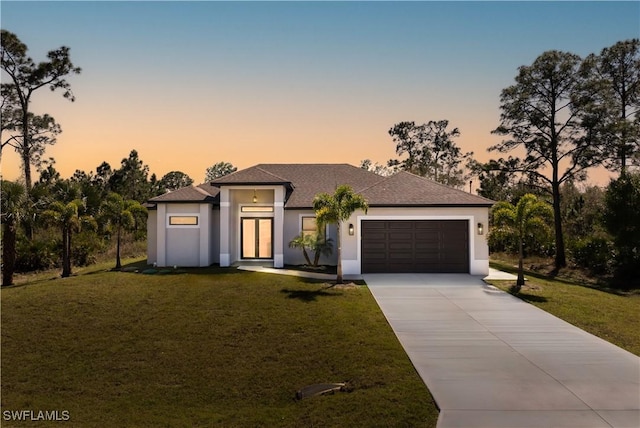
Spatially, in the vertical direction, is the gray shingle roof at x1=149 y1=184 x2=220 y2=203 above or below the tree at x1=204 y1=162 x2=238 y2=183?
below

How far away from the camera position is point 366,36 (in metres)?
16.4

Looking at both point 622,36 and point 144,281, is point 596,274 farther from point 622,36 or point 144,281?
point 144,281

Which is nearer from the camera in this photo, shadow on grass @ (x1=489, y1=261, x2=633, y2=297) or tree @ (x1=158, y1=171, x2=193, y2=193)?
shadow on grass @ (x1=489, y1=261, x2=633, y2=297)

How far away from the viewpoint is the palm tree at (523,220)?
1500 cm

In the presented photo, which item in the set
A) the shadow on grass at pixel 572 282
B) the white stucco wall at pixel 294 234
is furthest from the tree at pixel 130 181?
the shadow on grass at pixel 572 282

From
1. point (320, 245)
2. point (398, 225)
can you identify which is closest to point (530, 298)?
point (398, 225)

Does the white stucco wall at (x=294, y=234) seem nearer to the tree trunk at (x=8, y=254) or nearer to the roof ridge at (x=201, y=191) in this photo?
the roof ridge at (x=201, y=191)

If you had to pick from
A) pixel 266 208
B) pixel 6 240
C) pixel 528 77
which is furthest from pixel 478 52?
pixel 6 240

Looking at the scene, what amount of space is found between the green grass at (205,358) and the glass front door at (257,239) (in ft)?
20.4

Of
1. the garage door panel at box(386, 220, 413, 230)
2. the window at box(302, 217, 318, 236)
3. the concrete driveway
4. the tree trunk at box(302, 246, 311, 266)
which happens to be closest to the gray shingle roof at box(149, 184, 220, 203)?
the window at box(302, 217, 318, 236)

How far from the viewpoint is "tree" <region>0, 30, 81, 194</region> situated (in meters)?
30.1

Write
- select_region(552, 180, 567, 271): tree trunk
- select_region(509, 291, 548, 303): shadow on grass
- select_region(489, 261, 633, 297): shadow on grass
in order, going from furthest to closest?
select_region(552, 180, 567, 271): tree trunk, select_region(489, 261, 633, 297): shadow on grass, select_region(509, 291, 548, 303): shadow on grass

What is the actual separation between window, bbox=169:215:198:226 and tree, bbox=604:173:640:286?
69.5 feet

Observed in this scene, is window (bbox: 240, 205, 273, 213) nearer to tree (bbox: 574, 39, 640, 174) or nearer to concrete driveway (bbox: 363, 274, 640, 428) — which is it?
concrete driveway (bbox: 363, 274, 640, 428)
